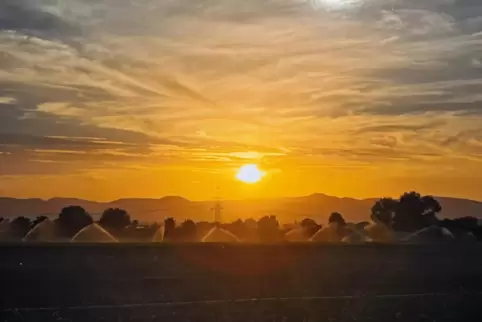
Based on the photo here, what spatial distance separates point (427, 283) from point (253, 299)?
51.2 ft

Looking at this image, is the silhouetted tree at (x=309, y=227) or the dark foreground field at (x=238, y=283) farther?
the silhouetted tree at (x=309, y=227)

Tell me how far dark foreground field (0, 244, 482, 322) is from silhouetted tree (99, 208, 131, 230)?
90540 millimetres

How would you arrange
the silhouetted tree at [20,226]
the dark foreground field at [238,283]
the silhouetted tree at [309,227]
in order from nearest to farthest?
1. the dark foreground field at [238,283]
2. the silhouetted tree at [20,226]
3. the silhouetted tree at [309,227]

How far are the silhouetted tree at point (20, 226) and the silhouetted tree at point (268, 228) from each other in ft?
127

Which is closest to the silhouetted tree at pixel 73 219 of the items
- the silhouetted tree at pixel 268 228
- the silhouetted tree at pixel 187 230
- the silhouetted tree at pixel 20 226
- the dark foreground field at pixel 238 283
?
Answer: the silhouetted tree at pixel 20 226

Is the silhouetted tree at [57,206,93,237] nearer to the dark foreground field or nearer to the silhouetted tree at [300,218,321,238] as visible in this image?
the silhouetted tree at [300,218,321,238]

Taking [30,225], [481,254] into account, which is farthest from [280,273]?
[30,225]

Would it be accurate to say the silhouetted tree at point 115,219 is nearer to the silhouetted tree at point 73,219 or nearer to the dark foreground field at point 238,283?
the silhouetted tree at point 73,219

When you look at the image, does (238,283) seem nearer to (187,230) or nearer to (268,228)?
(187,230)

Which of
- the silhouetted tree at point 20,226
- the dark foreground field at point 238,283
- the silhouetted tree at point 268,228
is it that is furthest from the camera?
the silhouetted tree at point 268,228

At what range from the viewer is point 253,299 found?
3741 cm

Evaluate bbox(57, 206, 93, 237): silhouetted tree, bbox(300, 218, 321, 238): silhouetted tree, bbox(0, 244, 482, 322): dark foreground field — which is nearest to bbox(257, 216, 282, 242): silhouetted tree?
bbox(300, 218, 321, 238): silhouetted tree

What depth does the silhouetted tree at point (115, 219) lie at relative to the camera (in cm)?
15750

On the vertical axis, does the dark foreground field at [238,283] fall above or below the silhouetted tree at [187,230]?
below
